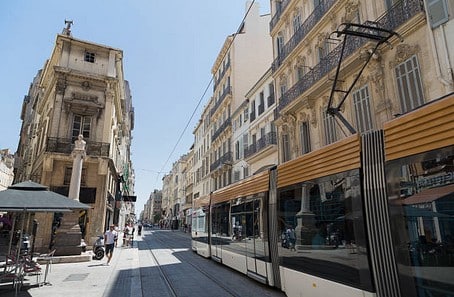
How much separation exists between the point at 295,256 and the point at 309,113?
10.7 metres

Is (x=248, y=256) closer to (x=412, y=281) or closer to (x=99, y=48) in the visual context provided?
(x=412, y=281)

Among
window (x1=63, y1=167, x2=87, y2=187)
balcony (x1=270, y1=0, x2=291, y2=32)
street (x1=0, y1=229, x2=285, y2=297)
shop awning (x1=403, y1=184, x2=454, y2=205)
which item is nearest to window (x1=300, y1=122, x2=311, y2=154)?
street (x1=0, y1=229, x2=285, y2=297)

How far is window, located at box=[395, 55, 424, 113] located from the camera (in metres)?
10.0

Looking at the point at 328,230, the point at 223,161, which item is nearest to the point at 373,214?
the point at 328,230

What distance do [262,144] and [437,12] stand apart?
13732 millimetres

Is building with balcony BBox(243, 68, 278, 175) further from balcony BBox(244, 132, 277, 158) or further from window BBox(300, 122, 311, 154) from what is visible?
window BBox(300, 122, 311, 154)

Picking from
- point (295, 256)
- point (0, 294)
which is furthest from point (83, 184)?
point (295, 256)

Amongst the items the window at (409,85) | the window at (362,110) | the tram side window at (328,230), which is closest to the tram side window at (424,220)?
the tram side window at (328,230)

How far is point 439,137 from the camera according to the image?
3.65 metres

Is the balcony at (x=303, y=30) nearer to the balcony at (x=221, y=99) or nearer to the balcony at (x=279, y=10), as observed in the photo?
the balcony at (x=279, y=10)

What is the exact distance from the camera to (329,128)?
14.5 meters

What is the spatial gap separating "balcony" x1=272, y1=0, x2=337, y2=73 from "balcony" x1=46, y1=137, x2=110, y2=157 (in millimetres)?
13015

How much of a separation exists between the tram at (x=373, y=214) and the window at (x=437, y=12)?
22.0 feet

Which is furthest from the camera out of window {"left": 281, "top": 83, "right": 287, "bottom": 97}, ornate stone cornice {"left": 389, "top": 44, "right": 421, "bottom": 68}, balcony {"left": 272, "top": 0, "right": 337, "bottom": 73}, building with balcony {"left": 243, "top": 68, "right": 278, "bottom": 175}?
building with balcony {"left": 243, "top": 68, "right": 278, "bottom": 175}
